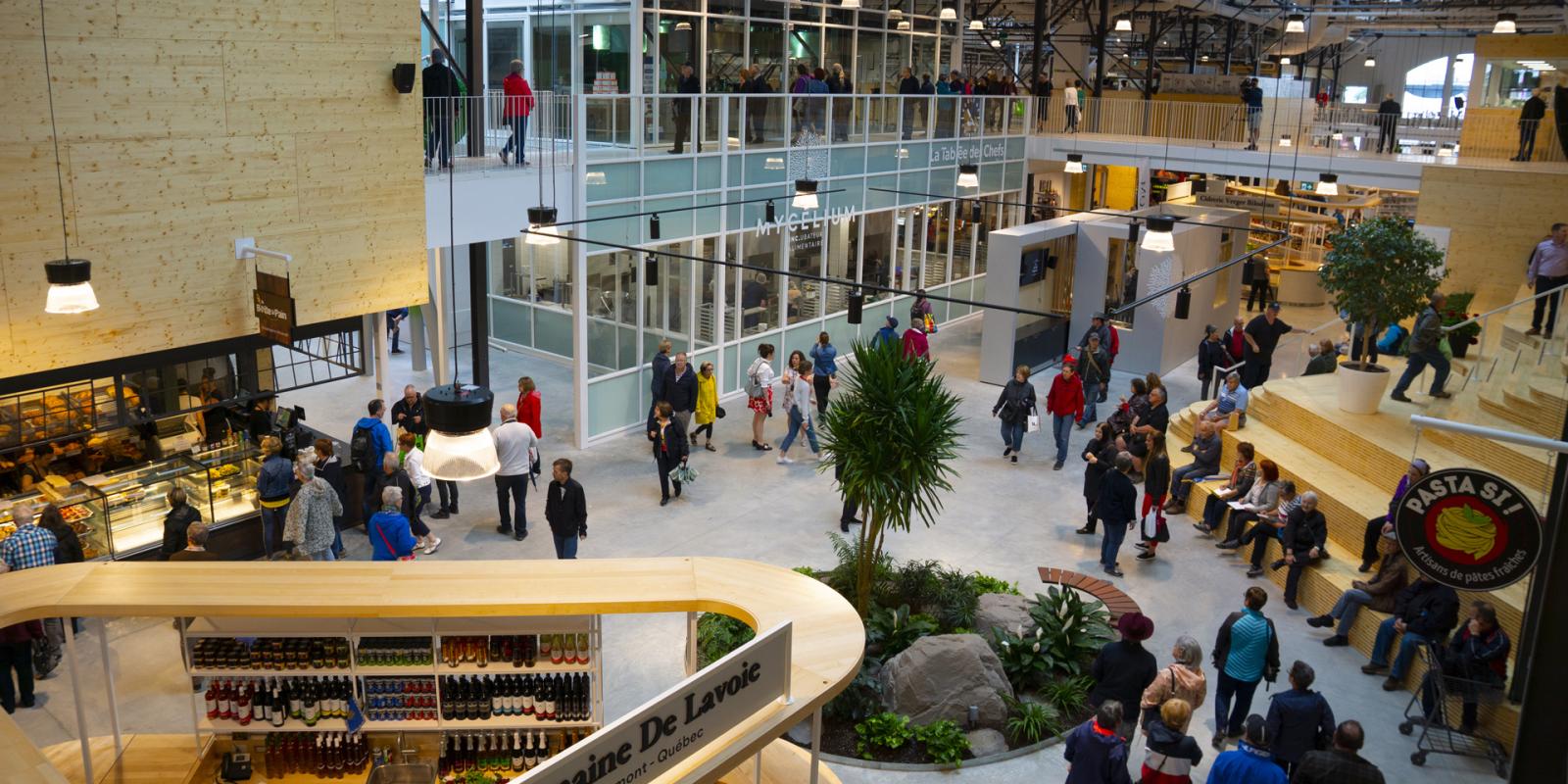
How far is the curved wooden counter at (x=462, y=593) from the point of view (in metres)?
5.90

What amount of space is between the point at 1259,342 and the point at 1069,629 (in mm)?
7923

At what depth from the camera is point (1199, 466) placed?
12.5 meters

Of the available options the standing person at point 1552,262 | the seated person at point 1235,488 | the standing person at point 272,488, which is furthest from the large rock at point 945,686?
the standing person at point 1552,262

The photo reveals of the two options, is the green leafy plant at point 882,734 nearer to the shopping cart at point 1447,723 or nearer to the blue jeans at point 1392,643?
the shopping cart at point 1447,723

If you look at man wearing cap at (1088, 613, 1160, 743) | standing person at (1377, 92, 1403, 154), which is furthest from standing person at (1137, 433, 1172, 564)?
standing person at (1377, 92, 1403, 154)

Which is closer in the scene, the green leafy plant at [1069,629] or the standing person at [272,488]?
the green leafy plant at [1069,629]

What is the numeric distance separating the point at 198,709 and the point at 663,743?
12.7 feet

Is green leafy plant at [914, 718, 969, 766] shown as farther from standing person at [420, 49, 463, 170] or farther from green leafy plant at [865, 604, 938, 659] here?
standing person at [420, 49, 463, 170]

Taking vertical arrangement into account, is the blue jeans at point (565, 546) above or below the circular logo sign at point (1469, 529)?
below

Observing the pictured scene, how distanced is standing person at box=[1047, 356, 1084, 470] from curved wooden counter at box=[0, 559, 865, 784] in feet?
25.9

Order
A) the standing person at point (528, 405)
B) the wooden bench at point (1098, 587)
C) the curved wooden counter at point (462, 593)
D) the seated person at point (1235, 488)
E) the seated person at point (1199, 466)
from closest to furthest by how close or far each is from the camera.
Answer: the curved wooden counter at point (462, 593) → the wooden bench at point (1098, 587) → the seated person at point (1235, 488) → the standing person at point (528, 405) → the seated person at point (1199, 466)

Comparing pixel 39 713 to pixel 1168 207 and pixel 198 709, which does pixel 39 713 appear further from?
pixel 1168 207

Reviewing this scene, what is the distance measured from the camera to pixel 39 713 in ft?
27.0

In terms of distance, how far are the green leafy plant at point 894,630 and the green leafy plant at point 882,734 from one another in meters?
0.84
